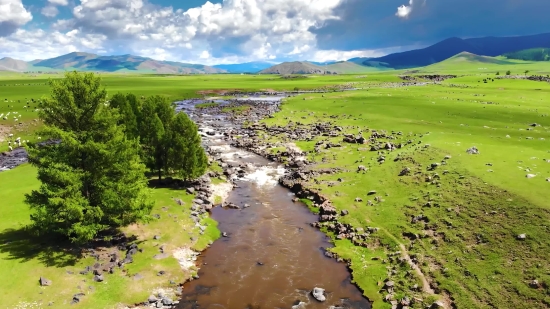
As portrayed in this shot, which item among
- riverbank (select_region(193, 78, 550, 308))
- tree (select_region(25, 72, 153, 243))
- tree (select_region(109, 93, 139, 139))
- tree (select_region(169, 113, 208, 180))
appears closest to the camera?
riverbank (select_region(193, 78, 550, 308))

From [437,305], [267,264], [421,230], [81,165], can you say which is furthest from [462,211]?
[81,165]

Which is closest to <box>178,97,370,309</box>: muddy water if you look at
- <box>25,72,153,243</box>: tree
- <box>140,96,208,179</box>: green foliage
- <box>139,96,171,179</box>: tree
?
<box>140,96,208,179</box>: green foliage

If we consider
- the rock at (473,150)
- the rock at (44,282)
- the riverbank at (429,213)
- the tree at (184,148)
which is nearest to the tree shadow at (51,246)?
the rock at (44,282)

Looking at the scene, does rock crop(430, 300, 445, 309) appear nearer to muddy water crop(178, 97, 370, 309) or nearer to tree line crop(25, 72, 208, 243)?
muddy water crop(178, 97, 370, 309)

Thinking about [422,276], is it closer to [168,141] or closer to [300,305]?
[300,305]

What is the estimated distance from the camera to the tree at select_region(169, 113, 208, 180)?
51375 mm

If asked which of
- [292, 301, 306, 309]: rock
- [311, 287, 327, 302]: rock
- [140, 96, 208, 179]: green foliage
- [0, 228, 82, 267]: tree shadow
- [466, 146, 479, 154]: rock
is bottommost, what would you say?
[292, 301, 306, 309]: rock

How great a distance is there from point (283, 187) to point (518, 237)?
33165mm

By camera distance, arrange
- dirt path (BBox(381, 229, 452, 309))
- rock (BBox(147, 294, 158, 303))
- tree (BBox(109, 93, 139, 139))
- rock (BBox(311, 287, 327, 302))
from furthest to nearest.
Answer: tree (BBox(109, 93, 139, 139)), rock (BBox(311, 287, 327, 302)), rock (BBox(147, 294, 158, 303)), dirt path (BBox(381, 229, 452, 309))

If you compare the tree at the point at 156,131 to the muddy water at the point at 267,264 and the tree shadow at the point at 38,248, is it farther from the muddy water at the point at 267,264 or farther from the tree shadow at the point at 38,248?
the tree shadow at the point at 38,248

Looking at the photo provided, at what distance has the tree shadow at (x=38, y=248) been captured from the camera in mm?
32028

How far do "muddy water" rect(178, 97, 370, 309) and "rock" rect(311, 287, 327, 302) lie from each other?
1.25 feet

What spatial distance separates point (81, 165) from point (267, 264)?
20.6 meters

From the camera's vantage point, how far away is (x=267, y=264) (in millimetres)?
36188
